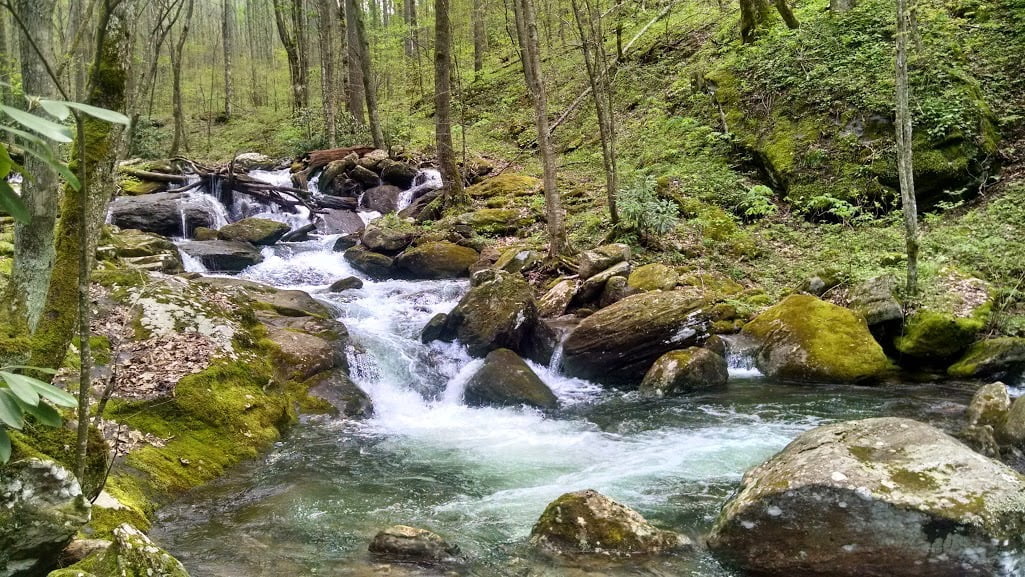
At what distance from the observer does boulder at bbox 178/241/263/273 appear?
44.5 ft

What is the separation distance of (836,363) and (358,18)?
60.0ft

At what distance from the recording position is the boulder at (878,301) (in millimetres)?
9172

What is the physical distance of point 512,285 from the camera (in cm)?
1044

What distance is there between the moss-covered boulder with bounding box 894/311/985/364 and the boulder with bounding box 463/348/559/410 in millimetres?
4958

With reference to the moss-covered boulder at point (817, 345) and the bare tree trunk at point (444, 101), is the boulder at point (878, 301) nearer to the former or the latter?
the moss-covered boulder at point (817, 345)

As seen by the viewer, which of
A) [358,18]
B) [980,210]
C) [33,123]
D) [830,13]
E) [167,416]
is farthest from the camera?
[358,18]

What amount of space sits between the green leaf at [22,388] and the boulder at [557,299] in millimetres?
10165

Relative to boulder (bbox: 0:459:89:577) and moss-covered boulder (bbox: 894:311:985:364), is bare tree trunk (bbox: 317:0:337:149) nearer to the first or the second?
moss-covered boulder (bbox: 894:311:985:364)

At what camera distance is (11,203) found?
1112 millimetres

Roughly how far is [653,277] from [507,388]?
3.80m

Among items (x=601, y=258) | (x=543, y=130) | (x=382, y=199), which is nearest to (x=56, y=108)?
(x=601, y=258)

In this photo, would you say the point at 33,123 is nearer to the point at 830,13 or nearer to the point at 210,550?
the point at 210,550

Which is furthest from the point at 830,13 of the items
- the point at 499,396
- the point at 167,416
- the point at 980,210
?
the point at 167,416

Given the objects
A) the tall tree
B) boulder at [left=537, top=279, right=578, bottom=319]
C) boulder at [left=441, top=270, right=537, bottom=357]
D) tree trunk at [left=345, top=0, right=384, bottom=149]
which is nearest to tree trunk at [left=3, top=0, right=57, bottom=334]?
boulder at [left=441, top=270, right=537, bottom=357]
